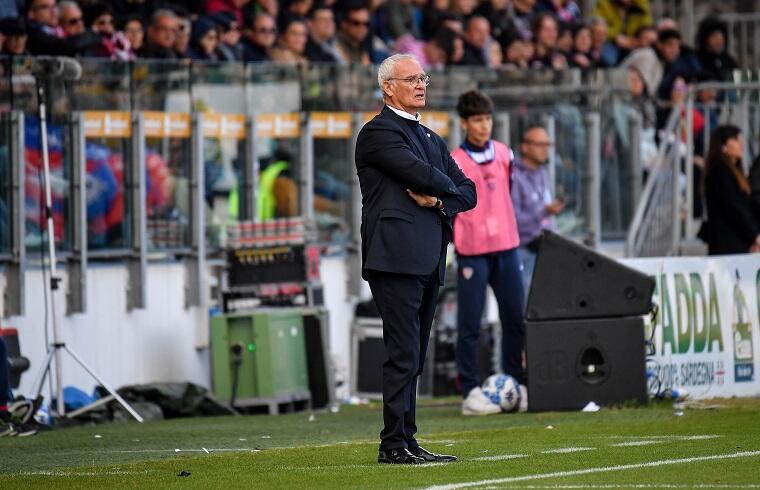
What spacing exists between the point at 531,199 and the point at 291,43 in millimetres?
4540

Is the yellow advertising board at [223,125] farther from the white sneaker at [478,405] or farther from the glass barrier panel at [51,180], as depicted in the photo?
the white sneaker at [478,405]

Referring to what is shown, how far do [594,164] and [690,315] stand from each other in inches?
245

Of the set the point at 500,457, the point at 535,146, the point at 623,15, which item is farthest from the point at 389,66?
the point at 623,15

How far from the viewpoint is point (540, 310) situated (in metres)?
14.0

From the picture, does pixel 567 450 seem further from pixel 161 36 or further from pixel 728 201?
pixel 161 36

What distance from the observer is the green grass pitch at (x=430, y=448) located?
9.20m

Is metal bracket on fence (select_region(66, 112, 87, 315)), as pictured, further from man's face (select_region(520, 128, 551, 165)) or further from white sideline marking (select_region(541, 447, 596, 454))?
white sideline marking (select_region(541, 447, 596, 454))

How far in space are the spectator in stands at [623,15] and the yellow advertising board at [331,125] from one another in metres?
7.96

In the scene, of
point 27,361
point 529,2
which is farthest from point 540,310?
point 529,2

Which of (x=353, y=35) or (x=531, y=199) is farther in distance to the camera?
(x=353, y=35)

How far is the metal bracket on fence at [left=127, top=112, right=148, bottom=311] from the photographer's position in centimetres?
1723

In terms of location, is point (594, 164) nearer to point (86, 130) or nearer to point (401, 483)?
point (86, 130)

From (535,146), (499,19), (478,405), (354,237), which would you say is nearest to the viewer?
(478,405)

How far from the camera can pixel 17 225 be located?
16156mm
